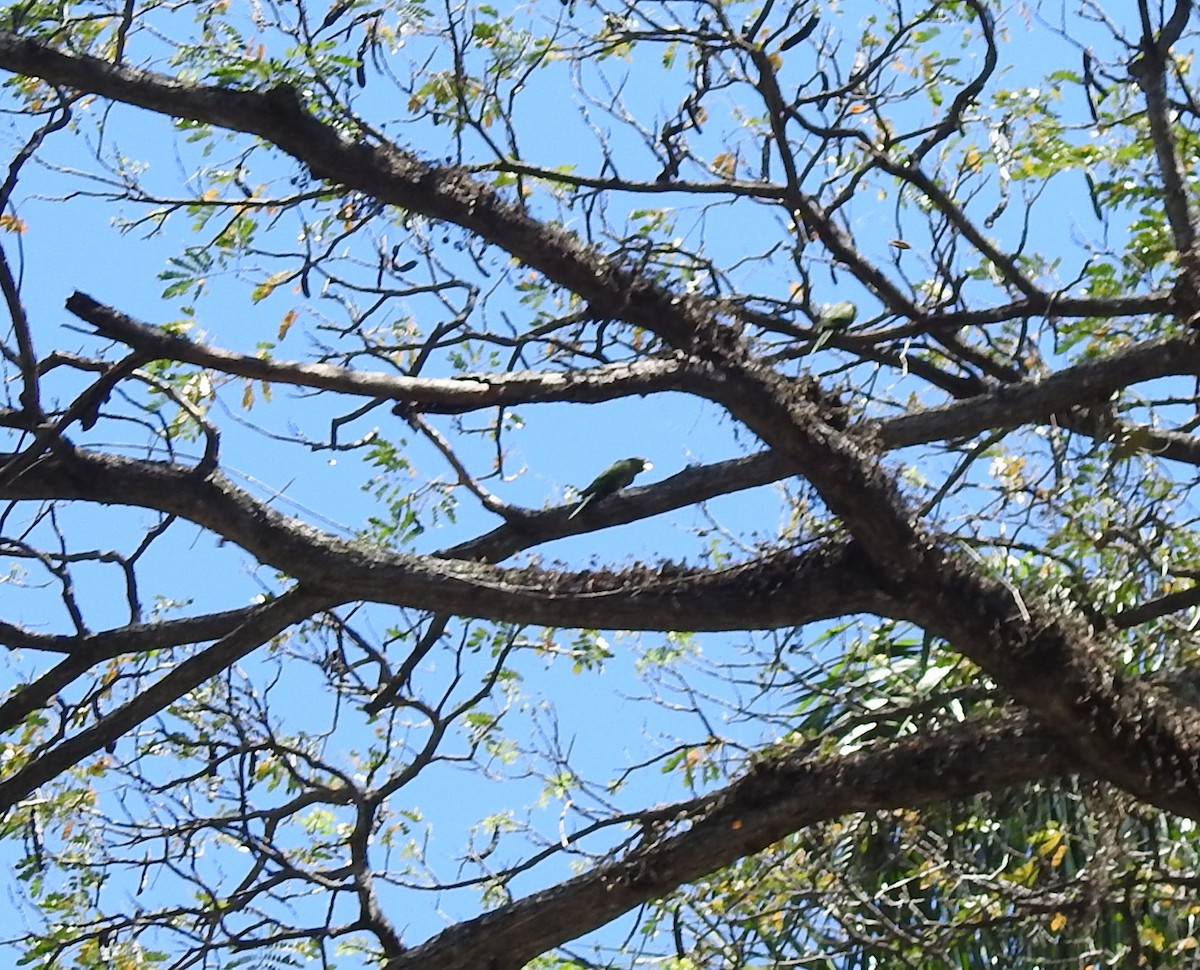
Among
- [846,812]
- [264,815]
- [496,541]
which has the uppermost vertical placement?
[496,541]

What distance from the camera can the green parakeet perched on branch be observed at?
4.24 meters

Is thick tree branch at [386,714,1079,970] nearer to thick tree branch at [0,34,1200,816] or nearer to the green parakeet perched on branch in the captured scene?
thick tree branch at [0,34,1200,816]

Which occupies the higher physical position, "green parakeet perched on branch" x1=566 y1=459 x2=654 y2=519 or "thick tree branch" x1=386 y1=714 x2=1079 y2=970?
"green parakeet perched on branch" x1=566 y1=459 x2=654 y2=519

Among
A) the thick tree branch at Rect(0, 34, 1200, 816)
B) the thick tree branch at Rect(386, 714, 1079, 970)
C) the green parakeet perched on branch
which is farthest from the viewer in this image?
the green parakeet perched on branch

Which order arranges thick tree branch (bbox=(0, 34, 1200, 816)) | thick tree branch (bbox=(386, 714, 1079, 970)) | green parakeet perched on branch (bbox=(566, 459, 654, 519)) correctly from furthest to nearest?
green parakeet perched on branch (bbox=(566, 459, 654, 519)), thick tree branch (bbox=(386, 714, 1079, 970)), thick tree branch (bbox=(0, 34, 1200, 816))

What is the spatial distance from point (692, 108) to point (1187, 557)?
86.9 inches

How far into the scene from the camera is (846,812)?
3436mm

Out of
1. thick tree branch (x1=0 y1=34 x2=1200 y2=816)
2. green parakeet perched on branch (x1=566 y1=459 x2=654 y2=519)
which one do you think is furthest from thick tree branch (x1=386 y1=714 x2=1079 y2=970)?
green parakeet perched on branch (x1=566 y1=459 x2=654 y2=519)

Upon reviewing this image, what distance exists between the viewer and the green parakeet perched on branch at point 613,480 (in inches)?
167

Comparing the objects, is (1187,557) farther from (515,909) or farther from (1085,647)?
(515,909)

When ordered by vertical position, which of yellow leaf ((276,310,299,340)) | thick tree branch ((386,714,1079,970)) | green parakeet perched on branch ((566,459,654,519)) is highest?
yellow leaf ((276,310,299,340))

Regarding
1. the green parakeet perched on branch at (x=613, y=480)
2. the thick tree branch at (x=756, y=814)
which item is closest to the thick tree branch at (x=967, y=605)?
the thick tree branch at (x=756, y=814)

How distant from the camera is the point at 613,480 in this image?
14.5 feet

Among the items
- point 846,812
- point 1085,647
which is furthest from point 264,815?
point 1085,647
